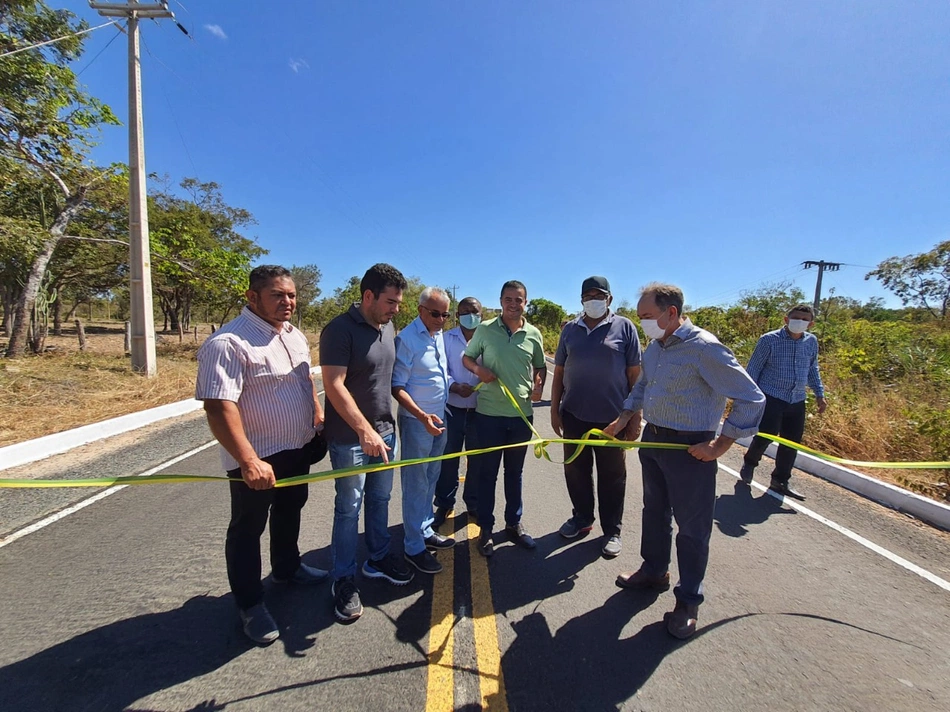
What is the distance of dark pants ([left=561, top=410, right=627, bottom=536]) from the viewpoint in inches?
121

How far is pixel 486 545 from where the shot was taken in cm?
299

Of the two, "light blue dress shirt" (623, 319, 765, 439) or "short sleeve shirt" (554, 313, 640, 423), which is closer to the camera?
"light blue dress shirt" (623, 319, 765, 439)

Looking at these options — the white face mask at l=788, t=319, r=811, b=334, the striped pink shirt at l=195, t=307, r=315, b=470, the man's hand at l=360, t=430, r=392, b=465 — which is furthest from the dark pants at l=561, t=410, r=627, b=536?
the white face mask at l=788, t=319, r=811, b=334

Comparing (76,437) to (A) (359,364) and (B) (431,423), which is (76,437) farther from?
(B) (431,423)

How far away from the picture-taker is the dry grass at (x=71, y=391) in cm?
591

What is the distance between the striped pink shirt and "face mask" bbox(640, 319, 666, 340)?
1.96 m

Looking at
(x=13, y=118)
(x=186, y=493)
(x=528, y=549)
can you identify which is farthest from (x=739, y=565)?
(x=13, y=118)

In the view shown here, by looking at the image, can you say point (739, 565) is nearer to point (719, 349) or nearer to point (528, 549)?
point (528, 549)

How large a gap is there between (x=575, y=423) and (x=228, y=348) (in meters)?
2.33

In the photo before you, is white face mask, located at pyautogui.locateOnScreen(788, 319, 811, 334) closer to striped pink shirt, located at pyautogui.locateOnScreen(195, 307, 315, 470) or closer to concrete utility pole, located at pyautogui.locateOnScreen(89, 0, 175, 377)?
striped pink shirt, located at pyautogui.locateOnScreen(195, 307, 315, 470)

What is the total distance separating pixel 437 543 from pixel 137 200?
38.1 feet

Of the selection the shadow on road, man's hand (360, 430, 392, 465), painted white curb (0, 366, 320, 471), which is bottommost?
painted white curb (0, 366, 320, 471)

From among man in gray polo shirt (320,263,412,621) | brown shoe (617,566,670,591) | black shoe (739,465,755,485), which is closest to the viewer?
→ man in gray polo shirt (320,263,412,621)

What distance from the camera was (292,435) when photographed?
88.9 inches
